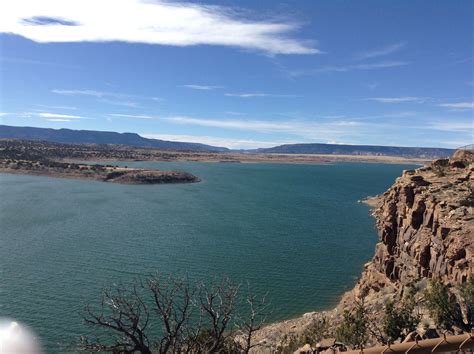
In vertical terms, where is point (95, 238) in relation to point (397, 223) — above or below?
below

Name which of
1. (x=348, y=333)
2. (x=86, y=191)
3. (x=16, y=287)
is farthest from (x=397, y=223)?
(x=86, y=191)

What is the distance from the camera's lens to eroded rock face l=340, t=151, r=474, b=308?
21.4 meters

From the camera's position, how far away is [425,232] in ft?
82.4

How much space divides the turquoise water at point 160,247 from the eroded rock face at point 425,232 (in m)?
4.33

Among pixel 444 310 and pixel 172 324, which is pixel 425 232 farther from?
pixel 172 324

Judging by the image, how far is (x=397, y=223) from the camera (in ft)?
96.6

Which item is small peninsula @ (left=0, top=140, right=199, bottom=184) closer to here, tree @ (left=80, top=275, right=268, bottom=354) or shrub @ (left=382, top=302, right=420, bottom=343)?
tree @ (left=80, top=275, right=268, bottom=354)

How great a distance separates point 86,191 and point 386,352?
81.4m

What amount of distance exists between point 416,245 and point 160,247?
23084mm

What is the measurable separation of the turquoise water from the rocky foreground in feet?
11.7

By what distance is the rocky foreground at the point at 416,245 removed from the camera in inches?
825

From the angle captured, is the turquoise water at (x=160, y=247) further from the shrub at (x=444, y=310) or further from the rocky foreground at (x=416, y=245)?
the shrub at (x=444, y=310)

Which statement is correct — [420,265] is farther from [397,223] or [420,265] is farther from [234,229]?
[234,229]

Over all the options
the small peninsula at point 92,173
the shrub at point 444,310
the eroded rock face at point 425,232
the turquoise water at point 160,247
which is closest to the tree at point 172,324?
the turquoise water at point 160,247
